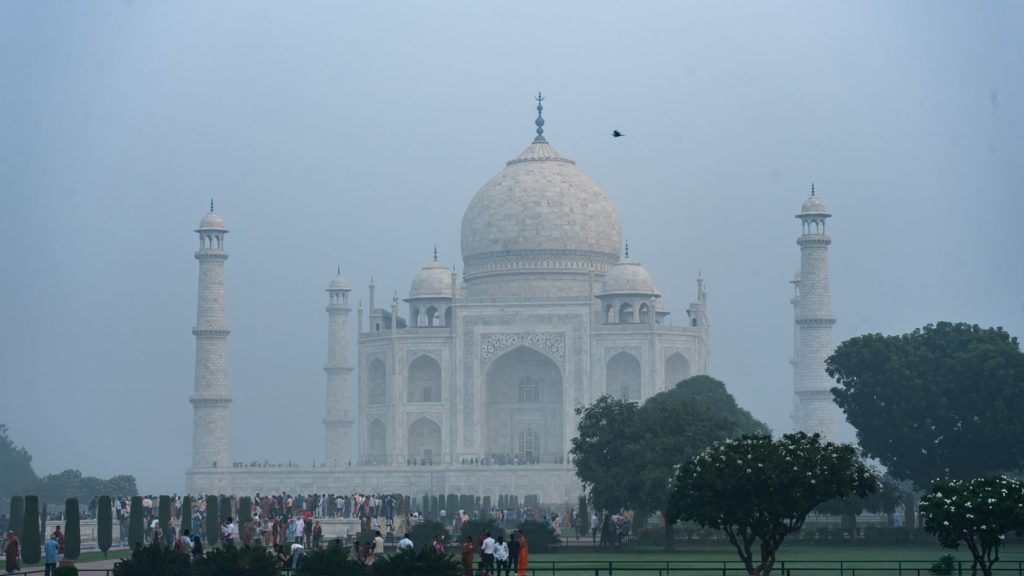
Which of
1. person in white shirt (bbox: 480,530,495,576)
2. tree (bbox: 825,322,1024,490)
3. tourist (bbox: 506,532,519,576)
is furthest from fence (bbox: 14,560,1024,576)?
tree (bbox: 825,322,1024,490)

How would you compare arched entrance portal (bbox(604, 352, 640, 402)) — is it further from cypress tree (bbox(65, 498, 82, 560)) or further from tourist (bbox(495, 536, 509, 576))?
tourist (bbox(495, 536, 509, 576))

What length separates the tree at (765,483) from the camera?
27188mm

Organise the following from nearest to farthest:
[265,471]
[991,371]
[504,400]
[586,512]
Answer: [991,371], [586,512], [265,471], [504,400]

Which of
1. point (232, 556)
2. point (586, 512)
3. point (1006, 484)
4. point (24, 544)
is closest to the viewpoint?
point (232, 556)

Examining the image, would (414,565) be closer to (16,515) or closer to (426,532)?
(426,532)

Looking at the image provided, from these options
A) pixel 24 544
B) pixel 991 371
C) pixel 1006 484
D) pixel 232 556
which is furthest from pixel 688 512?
pixel 991 371

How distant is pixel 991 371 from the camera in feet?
137

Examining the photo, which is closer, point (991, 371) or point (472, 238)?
point (991, 371)

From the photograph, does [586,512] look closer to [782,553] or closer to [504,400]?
[782,553]

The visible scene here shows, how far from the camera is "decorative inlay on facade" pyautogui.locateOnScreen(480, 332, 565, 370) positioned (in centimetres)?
6369

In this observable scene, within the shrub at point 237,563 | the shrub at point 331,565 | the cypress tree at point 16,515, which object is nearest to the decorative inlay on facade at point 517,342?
the cypress tree at point 16,515

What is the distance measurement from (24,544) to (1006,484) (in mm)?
16766

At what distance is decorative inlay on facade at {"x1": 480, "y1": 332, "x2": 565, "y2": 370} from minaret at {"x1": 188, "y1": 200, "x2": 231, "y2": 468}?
8414 mm

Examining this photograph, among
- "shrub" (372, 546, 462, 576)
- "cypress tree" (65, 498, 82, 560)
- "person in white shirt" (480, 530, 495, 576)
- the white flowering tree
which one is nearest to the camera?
"shrub" (372, 546, 462, 576)
